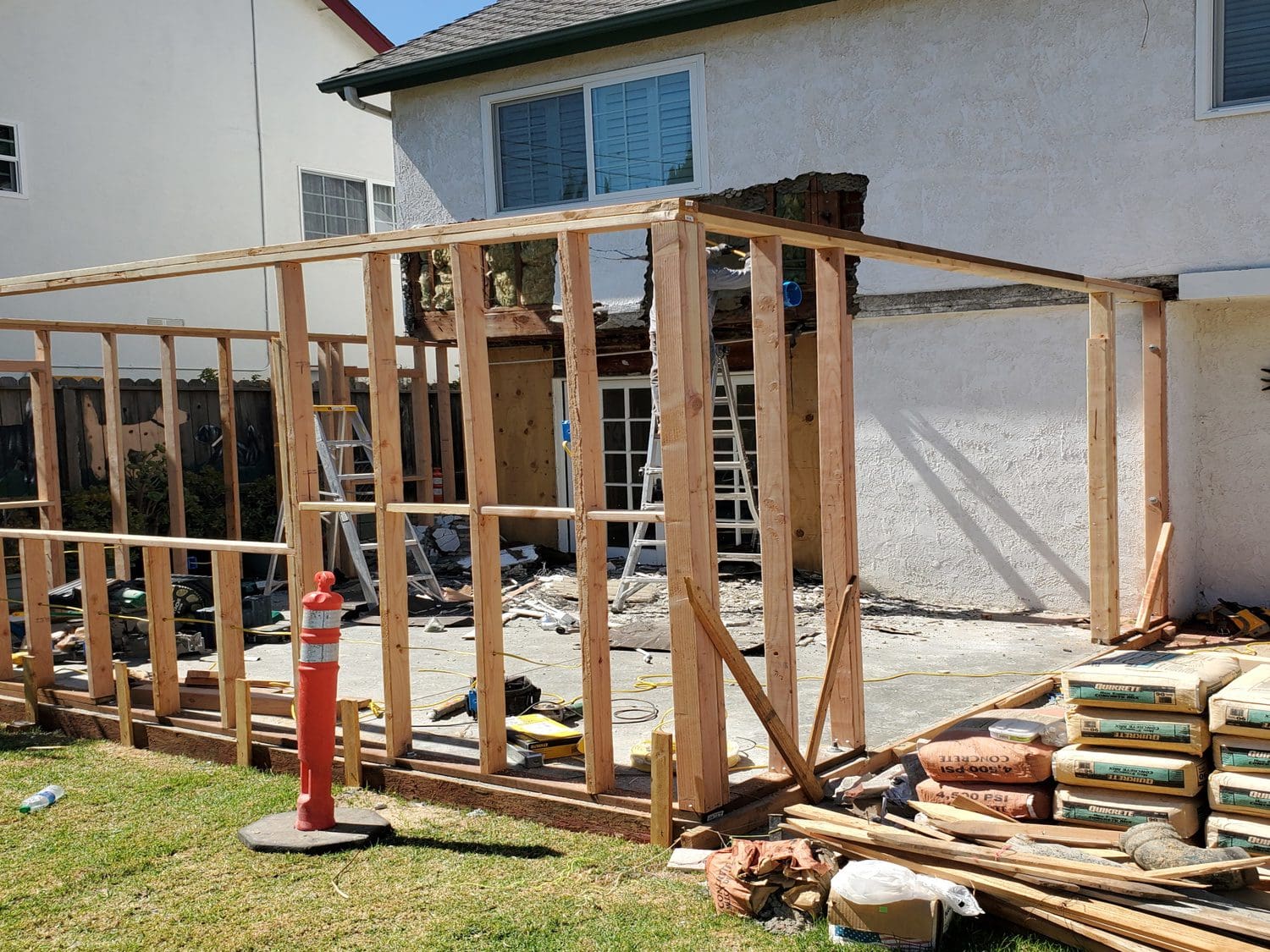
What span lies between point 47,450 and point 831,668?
25.4 ft

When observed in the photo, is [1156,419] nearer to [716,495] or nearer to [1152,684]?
[716,495]

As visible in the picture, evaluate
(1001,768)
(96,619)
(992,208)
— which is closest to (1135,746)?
(1001,768)

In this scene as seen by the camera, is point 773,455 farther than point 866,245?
No

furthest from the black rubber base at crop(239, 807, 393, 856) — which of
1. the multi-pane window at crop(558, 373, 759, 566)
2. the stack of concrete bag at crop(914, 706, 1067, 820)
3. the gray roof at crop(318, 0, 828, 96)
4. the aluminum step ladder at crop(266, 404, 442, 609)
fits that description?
the gray roof at crop(318, 0, 828, 96)

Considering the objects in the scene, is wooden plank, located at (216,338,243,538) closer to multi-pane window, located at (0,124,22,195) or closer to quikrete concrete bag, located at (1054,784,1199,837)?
multi-pane window, located at (0,124,22,195)

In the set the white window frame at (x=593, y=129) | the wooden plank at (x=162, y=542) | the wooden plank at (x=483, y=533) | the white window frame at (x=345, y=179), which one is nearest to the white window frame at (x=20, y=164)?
the white window frame at (x=345, y=179)

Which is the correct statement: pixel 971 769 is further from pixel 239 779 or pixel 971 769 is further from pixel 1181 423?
pixel 1181 423

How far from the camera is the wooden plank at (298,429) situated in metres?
6.07

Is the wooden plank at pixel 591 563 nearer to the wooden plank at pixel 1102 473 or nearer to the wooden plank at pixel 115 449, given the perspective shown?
the wooden plank at pixel 1102 473

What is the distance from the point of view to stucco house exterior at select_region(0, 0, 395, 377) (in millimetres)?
14570

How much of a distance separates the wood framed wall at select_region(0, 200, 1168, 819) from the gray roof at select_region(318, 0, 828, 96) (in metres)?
5.00

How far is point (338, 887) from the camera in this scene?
4730mm

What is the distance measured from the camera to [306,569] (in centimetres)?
621

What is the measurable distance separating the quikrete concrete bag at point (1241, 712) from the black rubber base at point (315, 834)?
3322 mm
